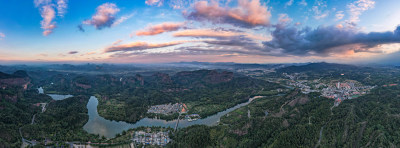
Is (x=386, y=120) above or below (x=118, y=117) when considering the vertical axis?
above

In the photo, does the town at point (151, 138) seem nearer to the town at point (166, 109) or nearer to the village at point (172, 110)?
the village at point (172, 110)

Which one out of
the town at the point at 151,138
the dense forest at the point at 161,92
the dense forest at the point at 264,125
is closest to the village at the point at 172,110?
the dense forest at the point at 161,92

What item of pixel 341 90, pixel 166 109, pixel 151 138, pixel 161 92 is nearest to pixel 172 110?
pixel 166 109

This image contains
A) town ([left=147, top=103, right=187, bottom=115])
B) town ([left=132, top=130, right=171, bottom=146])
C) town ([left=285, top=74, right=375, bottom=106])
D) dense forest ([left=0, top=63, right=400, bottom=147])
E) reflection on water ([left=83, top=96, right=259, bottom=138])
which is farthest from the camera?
town ([left=285, top=74, right=375, bottom=106])

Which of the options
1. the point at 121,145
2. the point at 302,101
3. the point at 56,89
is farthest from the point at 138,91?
the point at 302,101

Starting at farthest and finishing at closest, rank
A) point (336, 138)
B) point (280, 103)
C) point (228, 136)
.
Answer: point (280, 103) < point (228, 136) < point (336, 138)

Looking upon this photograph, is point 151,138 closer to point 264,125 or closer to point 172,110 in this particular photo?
point 172,110

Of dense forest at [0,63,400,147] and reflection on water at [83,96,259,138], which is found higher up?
dense forest at [0,63,400,147]

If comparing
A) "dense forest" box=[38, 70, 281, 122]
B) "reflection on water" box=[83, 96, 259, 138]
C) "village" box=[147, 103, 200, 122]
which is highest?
"dense forest" box=[38, 70, 281, 122]

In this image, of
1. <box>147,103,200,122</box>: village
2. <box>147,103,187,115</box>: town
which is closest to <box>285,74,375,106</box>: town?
<box>147,103,200,122</box>: village

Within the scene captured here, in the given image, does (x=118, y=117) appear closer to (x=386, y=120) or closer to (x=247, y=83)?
(x=386, y=120)

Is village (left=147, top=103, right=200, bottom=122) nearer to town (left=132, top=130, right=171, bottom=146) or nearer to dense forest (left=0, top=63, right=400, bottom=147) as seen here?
dense forest (left=0, top=63, right=400, bottom=147)
